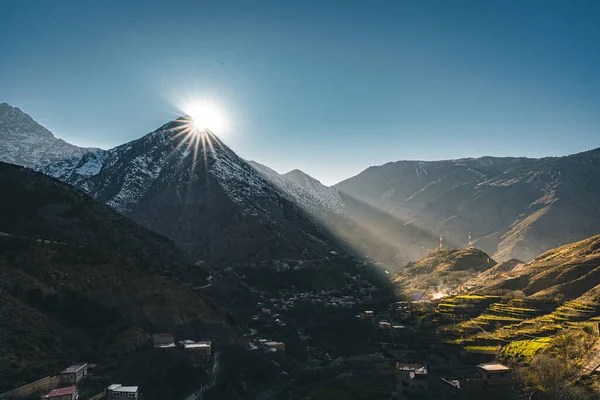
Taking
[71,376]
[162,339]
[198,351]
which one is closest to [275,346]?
[198,351]

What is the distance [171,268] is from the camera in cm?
12281

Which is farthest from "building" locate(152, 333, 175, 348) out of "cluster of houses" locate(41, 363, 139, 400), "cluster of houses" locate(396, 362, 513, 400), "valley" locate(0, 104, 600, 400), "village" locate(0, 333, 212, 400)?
"cluster of houses" locate(396, 362, 513, 400)

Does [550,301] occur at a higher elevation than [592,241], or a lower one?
lower

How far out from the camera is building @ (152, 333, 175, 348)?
7306 cm

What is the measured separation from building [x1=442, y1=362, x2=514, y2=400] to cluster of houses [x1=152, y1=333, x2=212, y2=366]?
36.1 m

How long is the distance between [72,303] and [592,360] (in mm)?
72443

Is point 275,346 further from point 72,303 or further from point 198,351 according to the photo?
point 72,303

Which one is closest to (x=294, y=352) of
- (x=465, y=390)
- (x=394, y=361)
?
(x=394, y=361)

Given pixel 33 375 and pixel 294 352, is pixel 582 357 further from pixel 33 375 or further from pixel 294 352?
pixel 33 375

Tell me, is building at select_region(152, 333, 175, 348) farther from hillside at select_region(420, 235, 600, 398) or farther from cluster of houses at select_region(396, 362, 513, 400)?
hillside at select_region(420, 235, 600, 398)

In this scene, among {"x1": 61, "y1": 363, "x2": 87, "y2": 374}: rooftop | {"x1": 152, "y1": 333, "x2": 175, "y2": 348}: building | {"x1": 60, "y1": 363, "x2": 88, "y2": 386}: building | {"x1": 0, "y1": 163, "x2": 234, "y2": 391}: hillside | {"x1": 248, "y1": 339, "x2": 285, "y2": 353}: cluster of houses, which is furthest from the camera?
{"x1": 248, "y1": 339, "x2": 285, "y2": 353}: cluster of houses

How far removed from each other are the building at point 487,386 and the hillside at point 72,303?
4178cm

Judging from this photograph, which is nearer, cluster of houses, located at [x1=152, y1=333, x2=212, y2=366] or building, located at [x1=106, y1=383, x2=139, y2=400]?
building, located at [x1=106, y1=383, x2=139, y2=400]

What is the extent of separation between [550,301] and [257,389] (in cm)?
6151
